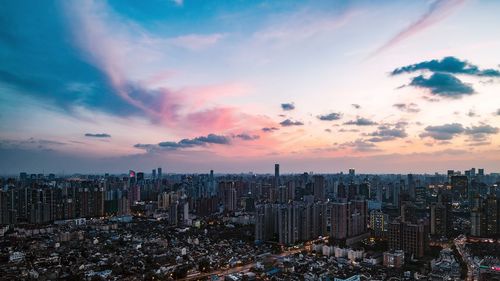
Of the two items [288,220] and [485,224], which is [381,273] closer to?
[288,220]

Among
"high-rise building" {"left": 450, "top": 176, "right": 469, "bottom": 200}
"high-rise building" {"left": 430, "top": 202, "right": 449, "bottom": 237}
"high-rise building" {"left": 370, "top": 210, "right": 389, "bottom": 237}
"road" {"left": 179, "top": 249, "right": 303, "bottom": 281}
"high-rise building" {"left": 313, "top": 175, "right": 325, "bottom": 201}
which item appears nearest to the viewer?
"road" {"left": 179, "top": 249, "right": 303, "bottom": 281}

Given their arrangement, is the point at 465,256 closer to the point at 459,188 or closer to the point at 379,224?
the point at 379,224

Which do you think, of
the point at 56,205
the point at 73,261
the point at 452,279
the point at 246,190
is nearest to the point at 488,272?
the point at 452,279

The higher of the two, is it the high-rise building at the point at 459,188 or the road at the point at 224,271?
the high-rise building at the point at 459,188

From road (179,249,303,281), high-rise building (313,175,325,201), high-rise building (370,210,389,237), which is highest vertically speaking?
high-rise building (313,175,325,201)

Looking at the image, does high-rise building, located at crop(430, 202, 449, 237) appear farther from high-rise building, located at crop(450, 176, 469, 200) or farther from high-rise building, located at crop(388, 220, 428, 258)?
high-rise building, located at crop(450, 176, 469, 200)

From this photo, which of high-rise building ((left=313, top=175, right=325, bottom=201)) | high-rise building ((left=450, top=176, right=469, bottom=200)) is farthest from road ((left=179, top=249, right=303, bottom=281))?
high-rise building ((left=450, top=176, right=469, bottom=200))

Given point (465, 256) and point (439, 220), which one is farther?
point (439, 220)

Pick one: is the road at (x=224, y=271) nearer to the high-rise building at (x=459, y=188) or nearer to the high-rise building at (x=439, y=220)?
the high-rise building at (x=439, y=220)

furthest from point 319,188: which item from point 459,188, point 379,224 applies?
point 379,224

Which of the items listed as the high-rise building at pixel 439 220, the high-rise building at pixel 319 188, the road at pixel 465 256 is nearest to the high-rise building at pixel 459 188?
the high-rise building at pixel 319 188

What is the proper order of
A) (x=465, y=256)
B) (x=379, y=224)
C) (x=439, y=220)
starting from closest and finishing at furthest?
1. (x=465, y=256)
2. (x=439, y=220)
3. (x=379, y=224)
